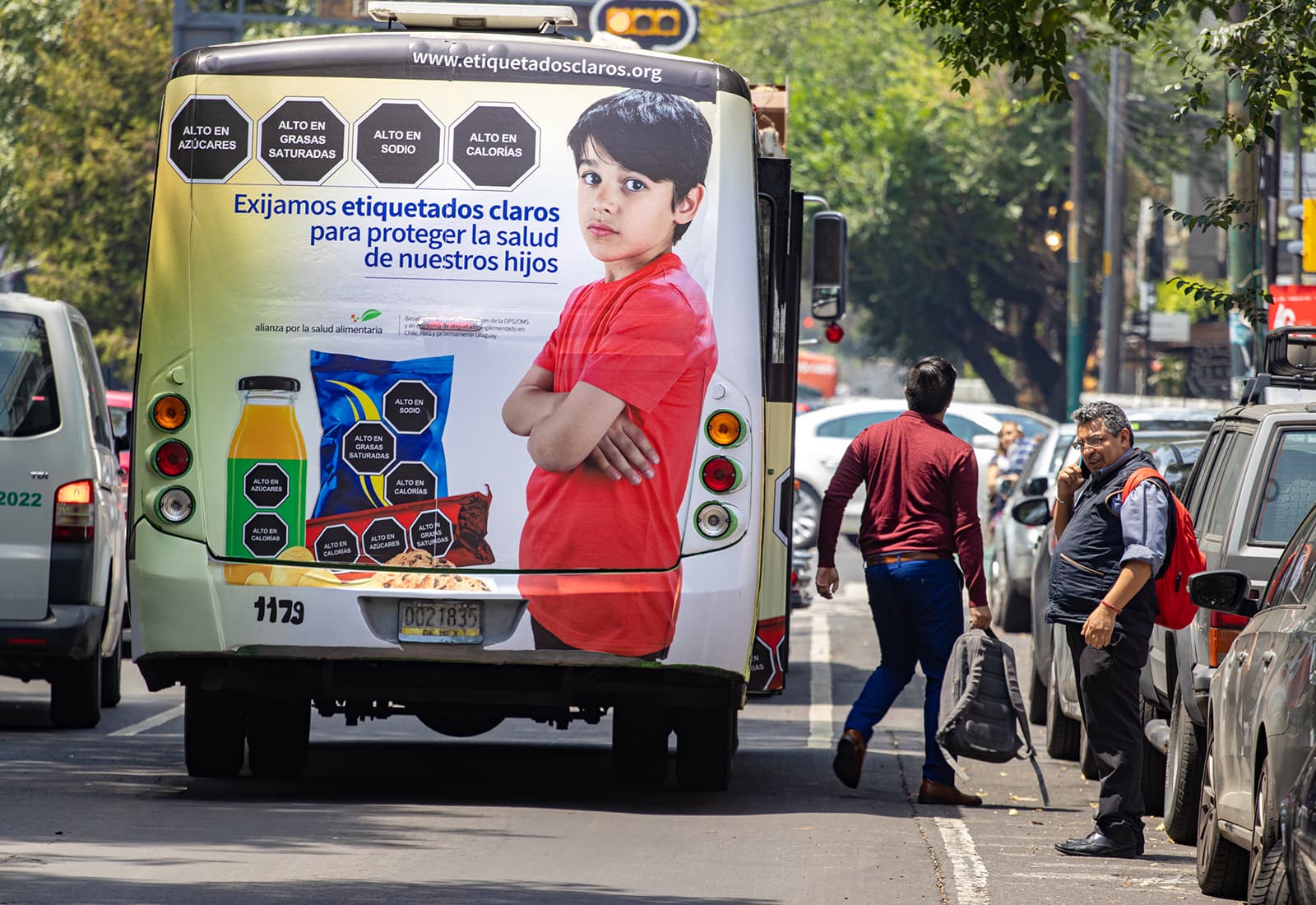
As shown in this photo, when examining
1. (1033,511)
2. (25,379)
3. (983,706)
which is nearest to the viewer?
(983,706)

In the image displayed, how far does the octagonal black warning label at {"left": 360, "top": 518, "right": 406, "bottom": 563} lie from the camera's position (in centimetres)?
876

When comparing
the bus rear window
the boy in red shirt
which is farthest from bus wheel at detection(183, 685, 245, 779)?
the bus rear window

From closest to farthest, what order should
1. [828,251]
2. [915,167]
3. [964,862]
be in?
[964,862]
[828,251]
[915,167]

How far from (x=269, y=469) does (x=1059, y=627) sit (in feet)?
14.5

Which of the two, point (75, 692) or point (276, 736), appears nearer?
point (276, 736)

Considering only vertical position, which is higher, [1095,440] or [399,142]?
[399,142]

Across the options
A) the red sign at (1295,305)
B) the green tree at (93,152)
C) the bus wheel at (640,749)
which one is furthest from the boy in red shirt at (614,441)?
the green tree at (93,152)

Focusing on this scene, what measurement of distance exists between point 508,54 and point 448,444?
151 cm

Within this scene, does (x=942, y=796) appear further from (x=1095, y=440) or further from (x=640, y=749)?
(x=1095, y=440)

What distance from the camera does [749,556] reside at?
8.89m

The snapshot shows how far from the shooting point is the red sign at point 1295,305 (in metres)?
16.0

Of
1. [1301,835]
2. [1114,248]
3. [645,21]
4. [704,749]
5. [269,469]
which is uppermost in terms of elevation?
[645,21]

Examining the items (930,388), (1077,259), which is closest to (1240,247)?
(930,388)

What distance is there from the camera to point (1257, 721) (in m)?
6.86
